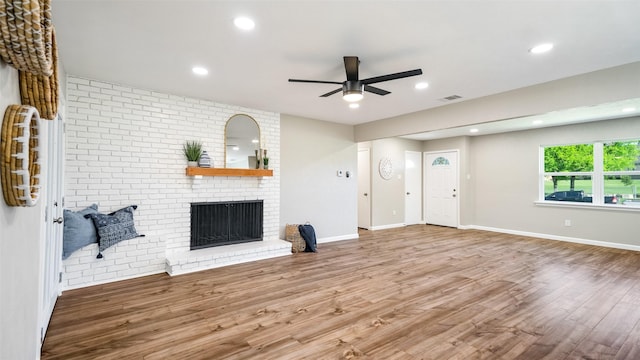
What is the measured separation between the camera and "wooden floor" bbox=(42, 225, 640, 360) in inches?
89.4

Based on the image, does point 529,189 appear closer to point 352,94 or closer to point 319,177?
point 319,177

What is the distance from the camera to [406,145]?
8.38 m

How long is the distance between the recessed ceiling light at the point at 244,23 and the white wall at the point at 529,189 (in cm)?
686

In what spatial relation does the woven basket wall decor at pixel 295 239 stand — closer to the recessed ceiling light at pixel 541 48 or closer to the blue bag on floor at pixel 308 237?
the blue bag on floor at pixel 308 237

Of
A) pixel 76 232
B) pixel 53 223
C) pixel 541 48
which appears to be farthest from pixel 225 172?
pixel 541 48

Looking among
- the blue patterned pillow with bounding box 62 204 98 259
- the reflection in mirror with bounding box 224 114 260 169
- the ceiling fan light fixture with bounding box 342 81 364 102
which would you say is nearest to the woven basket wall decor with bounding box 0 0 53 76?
the ceiling fan light fixture with bounding box 342 81 364 102

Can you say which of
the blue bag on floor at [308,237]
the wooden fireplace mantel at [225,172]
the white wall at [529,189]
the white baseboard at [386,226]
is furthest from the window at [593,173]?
the wooden fireplace mantel at [225,172]

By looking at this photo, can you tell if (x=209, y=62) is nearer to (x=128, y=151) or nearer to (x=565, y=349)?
(x=128, y=151)

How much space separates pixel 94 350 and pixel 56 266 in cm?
139

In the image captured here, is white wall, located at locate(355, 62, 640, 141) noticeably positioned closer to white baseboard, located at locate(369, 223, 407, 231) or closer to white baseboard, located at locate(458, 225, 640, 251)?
white baseboard, located at locate(369, 223, 407, 231)

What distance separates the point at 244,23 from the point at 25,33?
162 centimetres

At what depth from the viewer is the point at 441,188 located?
327 inches

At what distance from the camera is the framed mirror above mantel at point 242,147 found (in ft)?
15.8

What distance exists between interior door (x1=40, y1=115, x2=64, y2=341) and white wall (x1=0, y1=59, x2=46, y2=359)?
89 cm
